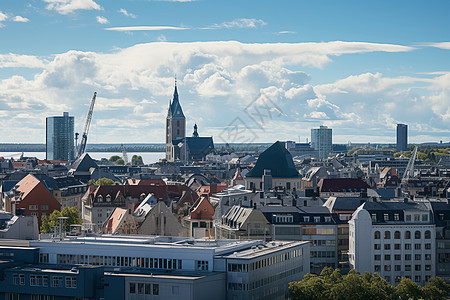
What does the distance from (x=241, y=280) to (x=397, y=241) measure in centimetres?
3658

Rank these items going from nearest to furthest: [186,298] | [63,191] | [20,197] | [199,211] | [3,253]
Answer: [186,298]
[3,253]
[199,211]
[20,197]
[63,191]

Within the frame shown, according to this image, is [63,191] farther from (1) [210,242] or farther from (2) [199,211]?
(1) [210,242]

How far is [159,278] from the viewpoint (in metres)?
66.3

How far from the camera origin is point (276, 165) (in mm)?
165500

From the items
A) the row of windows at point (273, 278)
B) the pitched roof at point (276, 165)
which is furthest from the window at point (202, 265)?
the pitched roof at point (276, 165)

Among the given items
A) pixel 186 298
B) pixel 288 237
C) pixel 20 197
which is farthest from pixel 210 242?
pixel 20 197

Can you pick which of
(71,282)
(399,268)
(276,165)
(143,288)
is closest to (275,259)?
(143,288)

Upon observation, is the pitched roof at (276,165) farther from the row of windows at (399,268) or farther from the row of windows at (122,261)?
the row of windows at (122,261)

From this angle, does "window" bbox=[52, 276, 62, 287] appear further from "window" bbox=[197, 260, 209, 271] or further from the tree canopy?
the tree canopy

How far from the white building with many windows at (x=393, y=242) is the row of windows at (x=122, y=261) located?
32.9 metres

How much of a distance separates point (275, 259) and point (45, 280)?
57.6ft

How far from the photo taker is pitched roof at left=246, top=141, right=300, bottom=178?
16400 centimetres

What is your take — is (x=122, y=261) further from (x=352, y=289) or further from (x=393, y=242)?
(x=393, y=242)

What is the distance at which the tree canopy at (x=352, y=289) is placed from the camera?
241ft
